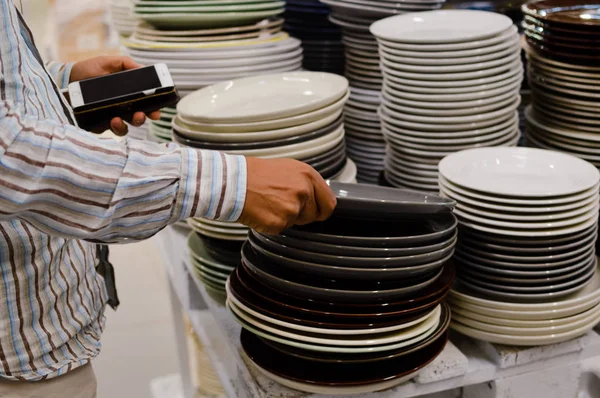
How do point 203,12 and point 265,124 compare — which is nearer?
point 265,124

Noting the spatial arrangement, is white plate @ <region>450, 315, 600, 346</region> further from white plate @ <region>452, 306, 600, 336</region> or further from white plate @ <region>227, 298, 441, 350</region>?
white plate @ <region>227, 298, 441, 350</region>

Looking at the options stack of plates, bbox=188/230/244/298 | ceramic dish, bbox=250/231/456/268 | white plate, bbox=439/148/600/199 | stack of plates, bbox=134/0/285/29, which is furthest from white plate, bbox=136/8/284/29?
ceramic dish, bbox=250/231/456/268

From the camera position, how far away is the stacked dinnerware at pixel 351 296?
0.92m

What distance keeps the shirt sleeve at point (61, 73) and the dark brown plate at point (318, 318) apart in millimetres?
584

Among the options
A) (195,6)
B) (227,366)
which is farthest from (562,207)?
(195,6)

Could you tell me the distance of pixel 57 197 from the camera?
2.46ft

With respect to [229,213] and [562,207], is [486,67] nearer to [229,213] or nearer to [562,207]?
[562,207]

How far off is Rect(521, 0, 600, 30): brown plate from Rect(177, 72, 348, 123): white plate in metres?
0.36

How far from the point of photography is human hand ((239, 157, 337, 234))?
2.69ft

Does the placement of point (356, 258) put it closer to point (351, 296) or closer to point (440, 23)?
point (351, 296)

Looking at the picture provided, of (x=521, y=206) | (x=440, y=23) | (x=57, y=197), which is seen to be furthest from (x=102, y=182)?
(x=440, y=23)

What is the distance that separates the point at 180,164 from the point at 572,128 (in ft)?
2.54

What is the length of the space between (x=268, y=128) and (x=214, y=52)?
39 cm

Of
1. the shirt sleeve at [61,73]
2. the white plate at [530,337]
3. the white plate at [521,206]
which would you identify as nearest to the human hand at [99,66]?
the shirt sleeve at [61,73]
